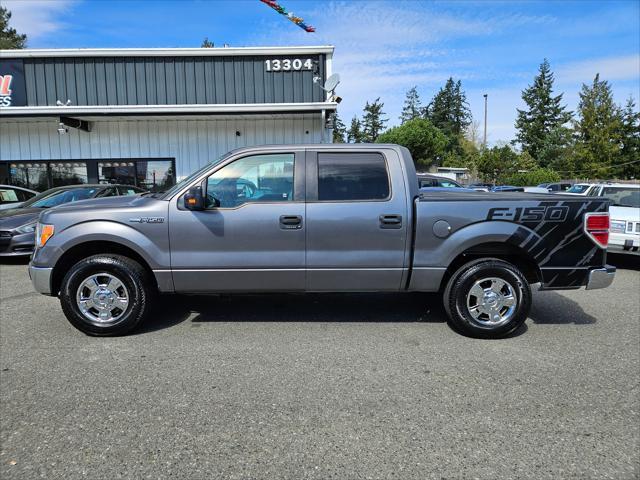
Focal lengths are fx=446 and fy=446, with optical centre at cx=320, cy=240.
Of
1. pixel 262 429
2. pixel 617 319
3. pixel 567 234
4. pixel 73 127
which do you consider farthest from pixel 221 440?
pixel 73 127

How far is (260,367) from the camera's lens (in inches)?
151

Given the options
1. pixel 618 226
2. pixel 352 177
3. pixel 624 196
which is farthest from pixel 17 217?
pixel 624 196

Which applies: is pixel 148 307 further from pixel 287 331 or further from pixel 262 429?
pixel 262 429

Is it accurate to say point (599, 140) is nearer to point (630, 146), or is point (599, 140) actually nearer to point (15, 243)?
point (630, 146)

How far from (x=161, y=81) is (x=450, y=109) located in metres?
88.5

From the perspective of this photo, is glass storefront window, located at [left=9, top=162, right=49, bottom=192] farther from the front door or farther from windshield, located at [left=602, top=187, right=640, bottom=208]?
windshield, located at [left=602, top=187, right=640, bottom=208]

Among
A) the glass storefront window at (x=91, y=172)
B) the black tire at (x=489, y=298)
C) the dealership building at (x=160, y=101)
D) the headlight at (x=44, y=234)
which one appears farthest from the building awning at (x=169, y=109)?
the black tire at (x=489, y=298)

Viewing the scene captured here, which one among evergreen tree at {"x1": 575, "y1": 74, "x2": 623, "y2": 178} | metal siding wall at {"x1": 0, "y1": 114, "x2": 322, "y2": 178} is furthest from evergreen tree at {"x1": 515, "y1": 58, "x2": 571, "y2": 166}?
metal siding wall at {"x1": 0, "y1": 114, "x2": 322, "y2": 178}

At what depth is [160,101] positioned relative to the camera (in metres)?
12.8

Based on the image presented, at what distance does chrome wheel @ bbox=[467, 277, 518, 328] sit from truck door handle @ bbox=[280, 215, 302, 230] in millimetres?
1857

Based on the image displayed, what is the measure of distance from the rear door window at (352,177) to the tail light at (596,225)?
6.53 feet

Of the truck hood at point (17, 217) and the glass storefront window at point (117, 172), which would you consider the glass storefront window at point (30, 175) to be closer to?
the glass storefront window at point (117, 172)

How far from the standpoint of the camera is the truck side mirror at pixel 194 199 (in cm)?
429

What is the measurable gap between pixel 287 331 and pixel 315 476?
2288 millimetres
